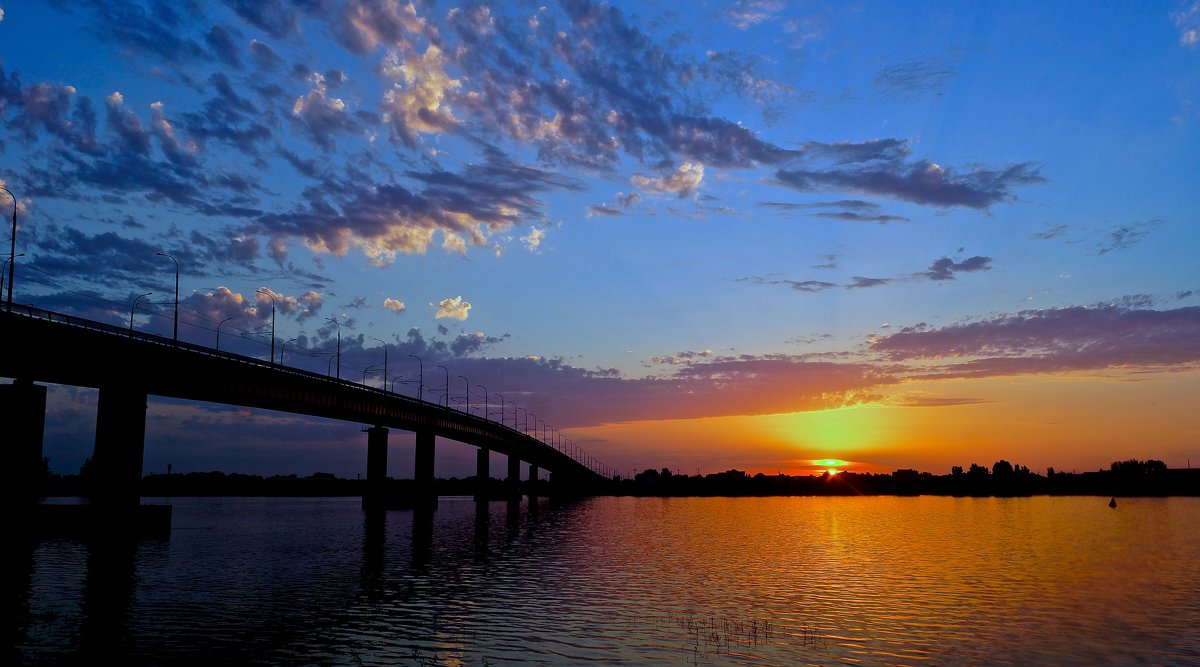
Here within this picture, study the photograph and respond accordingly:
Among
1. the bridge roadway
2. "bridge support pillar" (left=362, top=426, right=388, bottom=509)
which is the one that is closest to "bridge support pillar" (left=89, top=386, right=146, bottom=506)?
the bridge roadway

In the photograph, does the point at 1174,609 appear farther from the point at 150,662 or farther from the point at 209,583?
the point at 209,583

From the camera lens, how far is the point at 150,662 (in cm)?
2502

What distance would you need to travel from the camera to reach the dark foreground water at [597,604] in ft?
89.9

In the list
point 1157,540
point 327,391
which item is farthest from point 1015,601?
point 327,391

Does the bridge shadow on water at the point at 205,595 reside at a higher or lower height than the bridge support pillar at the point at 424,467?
lower

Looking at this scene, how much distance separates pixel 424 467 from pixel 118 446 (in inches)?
3180

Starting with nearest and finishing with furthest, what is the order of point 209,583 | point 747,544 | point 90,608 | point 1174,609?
point 90,608, point 1174,609, point 209,583, point 747,544

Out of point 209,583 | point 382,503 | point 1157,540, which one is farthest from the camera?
point 382,503

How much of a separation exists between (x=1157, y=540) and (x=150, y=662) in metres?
87.9

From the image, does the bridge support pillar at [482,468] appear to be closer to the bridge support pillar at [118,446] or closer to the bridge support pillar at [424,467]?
the bridge support pillar at [424,467]

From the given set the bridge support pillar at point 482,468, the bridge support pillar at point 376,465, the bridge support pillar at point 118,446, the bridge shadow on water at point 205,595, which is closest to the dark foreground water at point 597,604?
the bridge shadow on water at point 205,595

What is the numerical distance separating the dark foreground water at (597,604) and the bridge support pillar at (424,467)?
3104 inches

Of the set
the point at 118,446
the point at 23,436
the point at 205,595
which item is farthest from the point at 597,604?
the point at 23,436

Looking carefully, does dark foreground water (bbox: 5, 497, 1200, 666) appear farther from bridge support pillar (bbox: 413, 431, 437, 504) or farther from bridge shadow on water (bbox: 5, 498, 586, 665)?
bridge support pillar (bbox: 413, 431, 437, 504)
